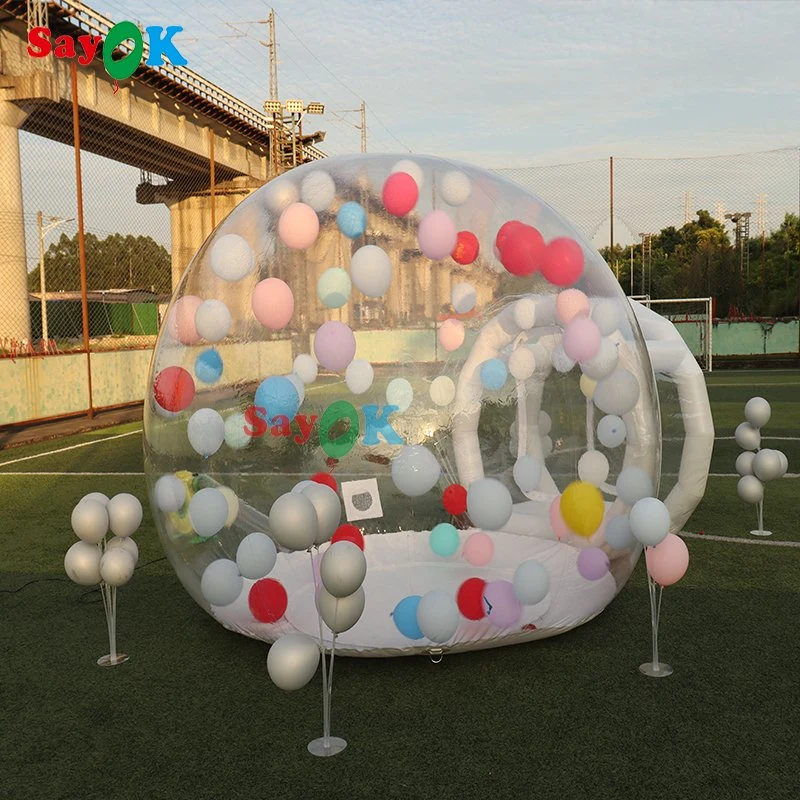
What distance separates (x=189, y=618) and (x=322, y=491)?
2.06 m

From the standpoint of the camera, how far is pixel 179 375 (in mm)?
4445

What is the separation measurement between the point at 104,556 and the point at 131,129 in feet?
64.2

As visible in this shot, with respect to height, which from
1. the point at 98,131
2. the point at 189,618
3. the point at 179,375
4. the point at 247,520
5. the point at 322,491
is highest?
the point at 98,131

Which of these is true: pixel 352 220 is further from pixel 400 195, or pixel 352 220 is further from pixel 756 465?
pixel 756 465

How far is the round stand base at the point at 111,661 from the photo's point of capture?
438 centimetres

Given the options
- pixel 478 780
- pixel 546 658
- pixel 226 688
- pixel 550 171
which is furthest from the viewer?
pixel 550 171

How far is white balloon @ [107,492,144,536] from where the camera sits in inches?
178

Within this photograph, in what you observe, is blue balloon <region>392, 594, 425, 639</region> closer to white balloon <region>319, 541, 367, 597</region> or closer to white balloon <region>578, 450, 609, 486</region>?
white balloon <region>319, 541, 367, 597</region>

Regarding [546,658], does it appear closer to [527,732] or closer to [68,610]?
[527,732]

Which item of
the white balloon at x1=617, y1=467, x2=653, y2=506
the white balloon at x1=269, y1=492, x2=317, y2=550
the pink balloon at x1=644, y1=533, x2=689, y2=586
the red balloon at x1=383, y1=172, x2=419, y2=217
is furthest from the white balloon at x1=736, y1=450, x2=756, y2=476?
the white balloon at x1=269, y1=492, x2=317, y2=550

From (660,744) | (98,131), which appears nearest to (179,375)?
(660,744)

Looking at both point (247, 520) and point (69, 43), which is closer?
point (247, 520)

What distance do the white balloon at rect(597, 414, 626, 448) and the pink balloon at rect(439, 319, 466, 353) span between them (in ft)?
2.95

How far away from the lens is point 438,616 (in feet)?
12.8
